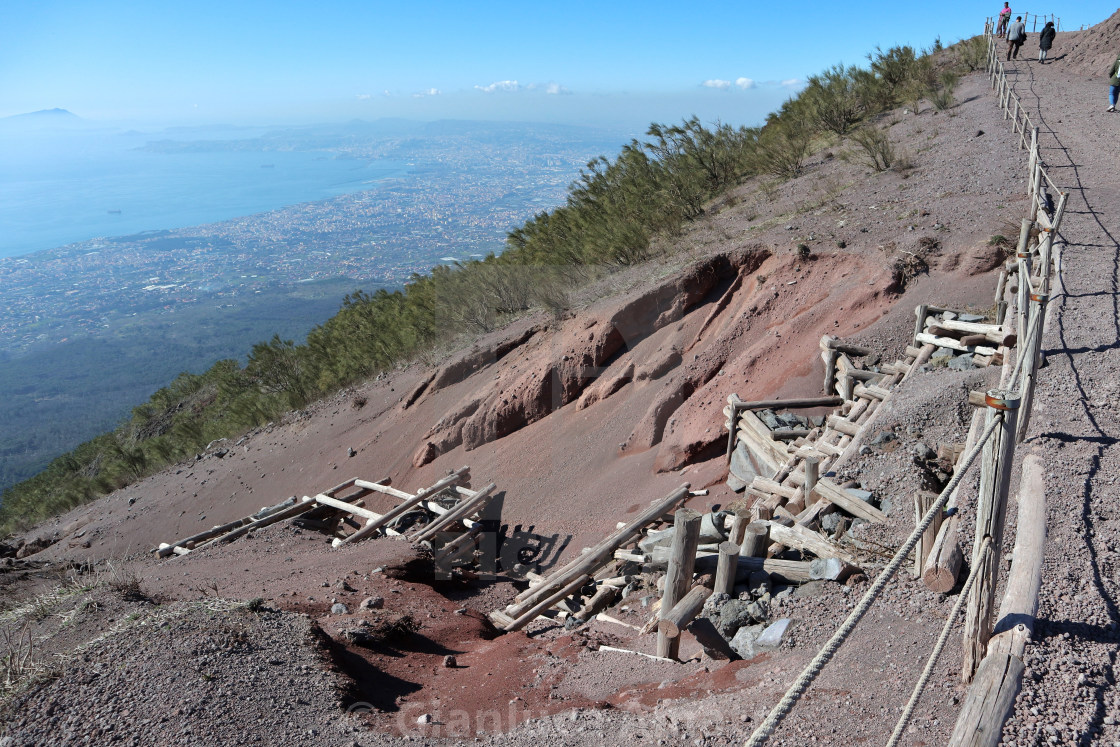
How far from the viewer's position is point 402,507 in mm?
10789

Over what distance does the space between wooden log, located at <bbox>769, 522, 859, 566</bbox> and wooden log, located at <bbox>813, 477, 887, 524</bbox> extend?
464 mm

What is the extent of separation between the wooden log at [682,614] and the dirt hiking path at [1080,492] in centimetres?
216

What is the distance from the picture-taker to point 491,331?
16.7 metres

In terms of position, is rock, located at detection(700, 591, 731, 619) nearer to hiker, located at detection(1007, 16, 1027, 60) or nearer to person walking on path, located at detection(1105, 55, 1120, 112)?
person walking on path, located at detection(1105, 55, 1120, 112)

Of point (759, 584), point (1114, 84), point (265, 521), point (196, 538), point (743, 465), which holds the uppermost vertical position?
Result: point (1114, 84)

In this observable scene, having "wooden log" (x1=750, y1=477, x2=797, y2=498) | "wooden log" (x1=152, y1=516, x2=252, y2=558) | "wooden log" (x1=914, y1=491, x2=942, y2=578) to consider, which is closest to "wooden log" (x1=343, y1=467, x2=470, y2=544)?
"wooden log" (x1=152, y1=516, x2=252, y2=558)

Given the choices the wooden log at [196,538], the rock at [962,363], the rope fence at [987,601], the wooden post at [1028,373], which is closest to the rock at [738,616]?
the rope fence at [987,601]

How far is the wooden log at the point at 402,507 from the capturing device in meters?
10.2

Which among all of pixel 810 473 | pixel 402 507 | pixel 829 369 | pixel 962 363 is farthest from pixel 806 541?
pixel 402 507

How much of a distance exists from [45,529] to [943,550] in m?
20.5

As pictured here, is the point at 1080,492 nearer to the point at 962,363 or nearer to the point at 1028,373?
the point at 1028,373

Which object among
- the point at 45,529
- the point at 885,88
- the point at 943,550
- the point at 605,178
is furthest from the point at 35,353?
the point at 943,550

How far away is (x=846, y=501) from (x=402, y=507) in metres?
7.01

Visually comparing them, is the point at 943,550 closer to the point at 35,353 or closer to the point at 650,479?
the point at 650,479
